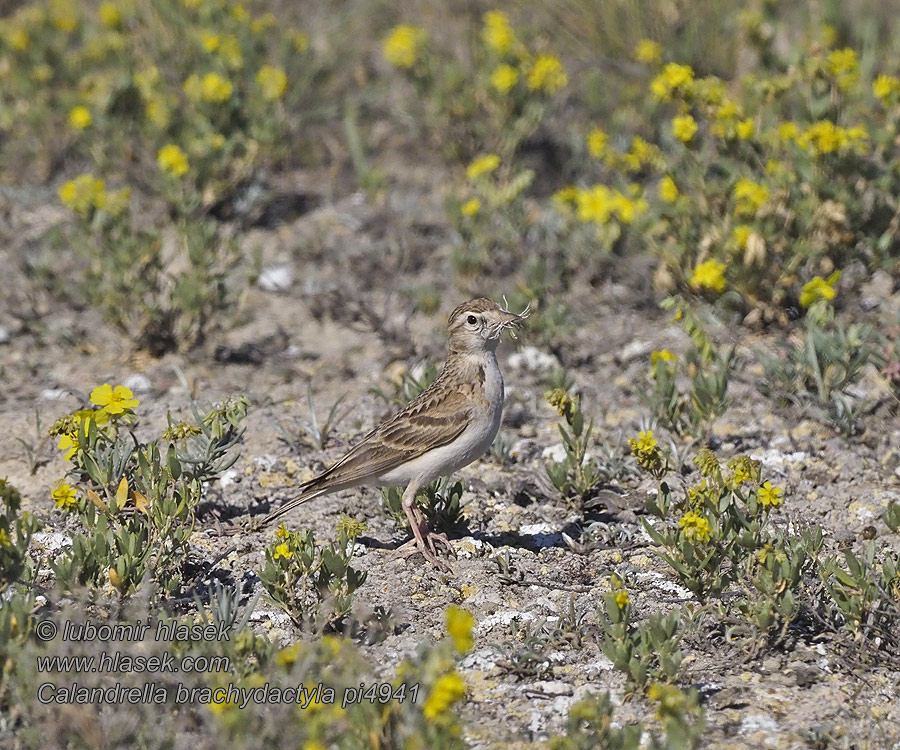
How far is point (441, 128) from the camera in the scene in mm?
9836

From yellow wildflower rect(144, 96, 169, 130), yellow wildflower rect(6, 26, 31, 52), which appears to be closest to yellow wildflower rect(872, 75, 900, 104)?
yellow wildflower rect(144, 96, 169, 130)

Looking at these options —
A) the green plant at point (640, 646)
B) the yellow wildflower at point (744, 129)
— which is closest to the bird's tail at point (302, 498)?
the green plant at point (640, 646)

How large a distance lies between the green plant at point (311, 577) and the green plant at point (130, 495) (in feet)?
1.53

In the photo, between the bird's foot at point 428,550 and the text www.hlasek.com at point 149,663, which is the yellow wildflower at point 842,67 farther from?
the text www.hlasek.com at point 149,663

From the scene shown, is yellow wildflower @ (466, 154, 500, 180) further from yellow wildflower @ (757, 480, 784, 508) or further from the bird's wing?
yellow wildflower @ (757, 480, 784, 508)

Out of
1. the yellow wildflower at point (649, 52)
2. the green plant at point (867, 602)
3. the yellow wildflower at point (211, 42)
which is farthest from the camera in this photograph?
the yellow wildflower at point (649, 52)

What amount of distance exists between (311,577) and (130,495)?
1.23m

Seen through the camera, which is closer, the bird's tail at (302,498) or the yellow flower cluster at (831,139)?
the bird's tail at (302,498)

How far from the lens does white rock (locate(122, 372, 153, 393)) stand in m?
7.70

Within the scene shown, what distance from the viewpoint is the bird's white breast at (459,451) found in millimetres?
5879

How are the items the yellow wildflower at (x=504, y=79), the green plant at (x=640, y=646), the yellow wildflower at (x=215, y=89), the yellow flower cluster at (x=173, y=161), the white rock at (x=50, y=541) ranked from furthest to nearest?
the yellow wildflower at (x=504, y=79) → the yellow wildflower at (x=215, y=89) → the yellow flower cluster at (x=173, y=161) → the white rock at (x=50, y=541) → the green plant at (x=640, y=646)

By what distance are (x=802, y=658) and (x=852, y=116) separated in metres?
4.85

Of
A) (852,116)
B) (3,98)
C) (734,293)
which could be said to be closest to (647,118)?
(852,116)

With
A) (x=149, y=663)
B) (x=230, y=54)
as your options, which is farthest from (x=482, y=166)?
(x=149, y=663)
